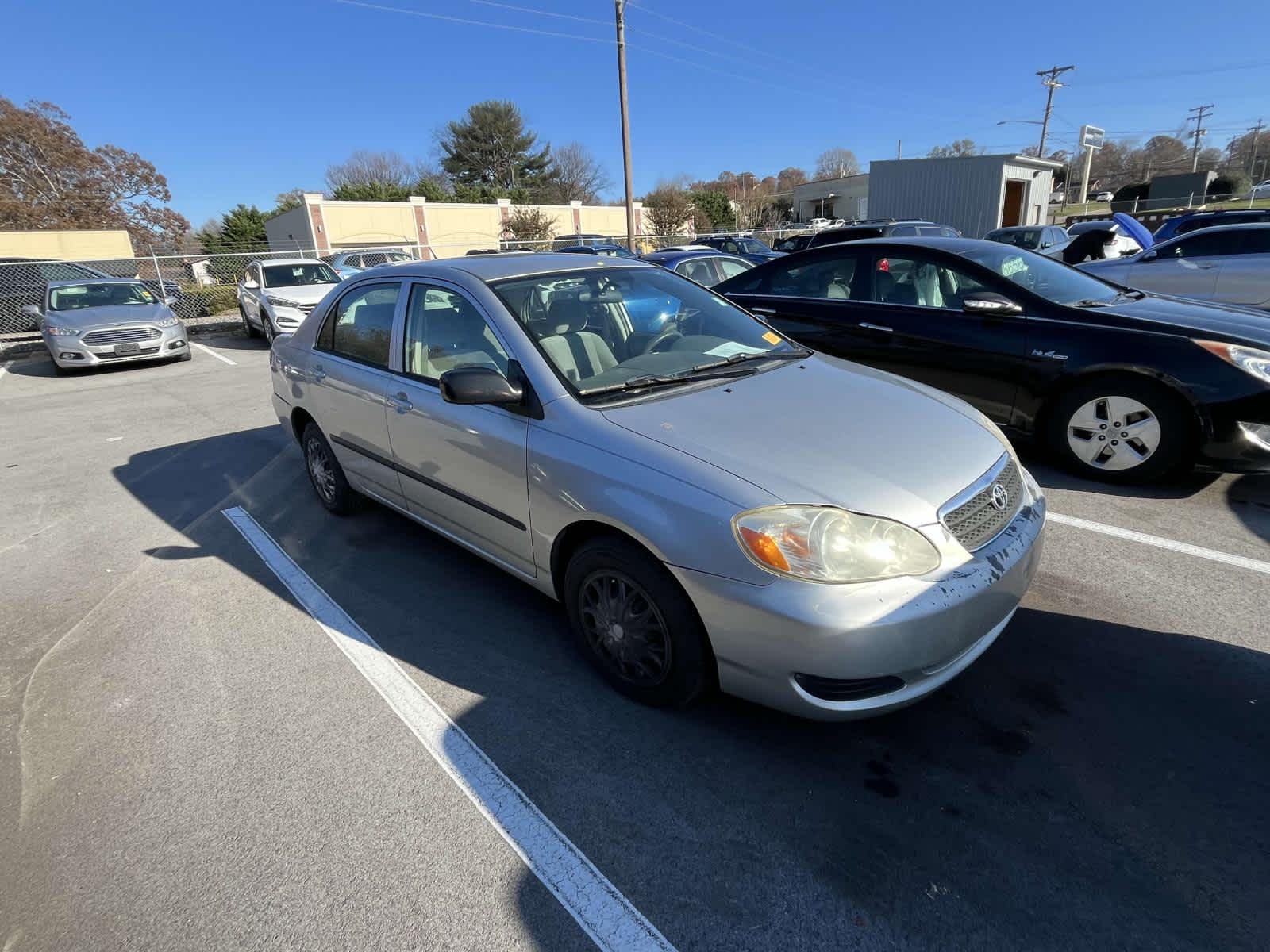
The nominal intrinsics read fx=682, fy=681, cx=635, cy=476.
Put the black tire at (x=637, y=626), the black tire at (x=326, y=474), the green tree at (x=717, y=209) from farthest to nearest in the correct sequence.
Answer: the green tree at (x=717, y=209) → the black tire at (x=326, y=474) → the black tire at (x=637, y=626)

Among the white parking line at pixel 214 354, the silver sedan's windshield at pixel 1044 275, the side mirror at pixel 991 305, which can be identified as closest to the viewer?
the side mirror at pixel 991 305

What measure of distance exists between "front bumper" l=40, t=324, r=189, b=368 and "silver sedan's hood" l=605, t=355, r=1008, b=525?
11.3m

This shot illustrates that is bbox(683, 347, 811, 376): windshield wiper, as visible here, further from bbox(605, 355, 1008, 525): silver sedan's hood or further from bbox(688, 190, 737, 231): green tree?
bbox(688, 190, 737, 231): green tree

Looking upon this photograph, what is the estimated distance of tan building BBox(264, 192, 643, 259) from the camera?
37.7 metres

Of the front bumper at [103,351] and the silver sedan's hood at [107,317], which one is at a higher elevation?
the silver sedan's hood at [107,317]

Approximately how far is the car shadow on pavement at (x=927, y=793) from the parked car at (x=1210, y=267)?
27.8ft

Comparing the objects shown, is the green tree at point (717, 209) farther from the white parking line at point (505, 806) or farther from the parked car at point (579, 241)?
the white parking line at point (505, 806)

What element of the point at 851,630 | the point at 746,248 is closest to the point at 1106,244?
the point at 746,248

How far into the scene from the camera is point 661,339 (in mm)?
3271

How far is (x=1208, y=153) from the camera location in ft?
245

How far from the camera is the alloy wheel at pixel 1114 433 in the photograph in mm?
4145

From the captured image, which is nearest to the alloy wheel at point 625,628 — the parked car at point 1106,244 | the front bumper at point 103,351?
the front bumper at point 103,351

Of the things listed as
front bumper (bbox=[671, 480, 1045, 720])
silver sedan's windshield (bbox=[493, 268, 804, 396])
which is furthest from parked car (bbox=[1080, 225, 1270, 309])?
front bumper (bbox=[671, 480, 1045, 720])

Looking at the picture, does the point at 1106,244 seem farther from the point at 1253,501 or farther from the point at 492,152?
the point at 492,152
